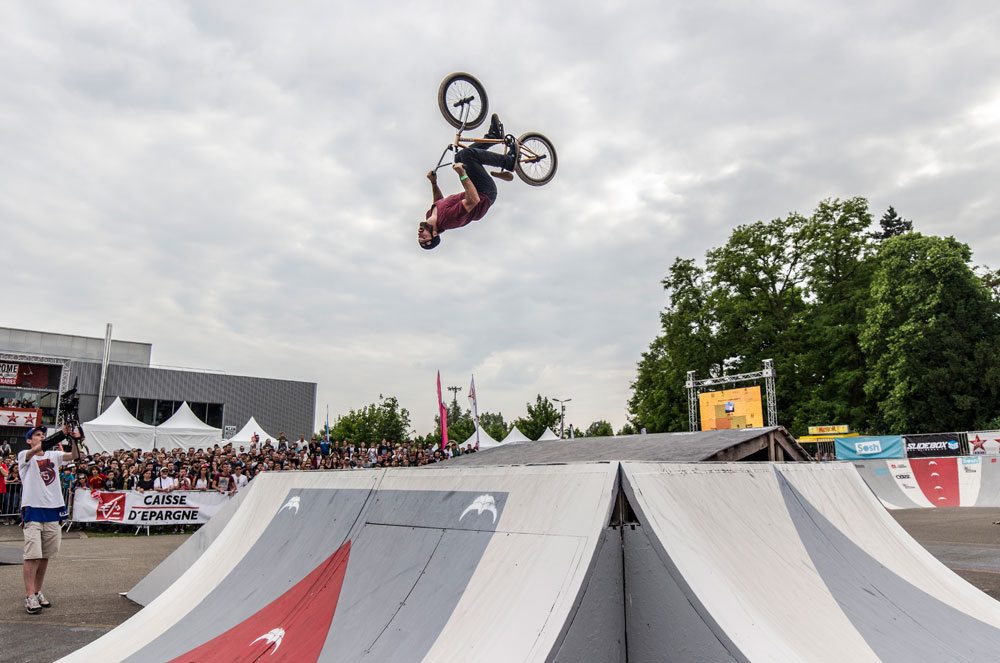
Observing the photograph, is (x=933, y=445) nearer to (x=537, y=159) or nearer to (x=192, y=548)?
(x=537, y=159)

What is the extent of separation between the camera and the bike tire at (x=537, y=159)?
895 cm

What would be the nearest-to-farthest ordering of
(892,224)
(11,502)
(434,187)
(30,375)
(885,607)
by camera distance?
1. (885,607)
2. (434,187)
3. (11,502)
4. (30,375)
5. (892,224)

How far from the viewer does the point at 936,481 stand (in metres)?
18.7

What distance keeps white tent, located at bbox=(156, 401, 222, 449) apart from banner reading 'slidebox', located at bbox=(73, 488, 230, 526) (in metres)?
9.51

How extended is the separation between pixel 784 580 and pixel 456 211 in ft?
19.7

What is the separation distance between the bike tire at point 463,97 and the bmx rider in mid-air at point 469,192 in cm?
21

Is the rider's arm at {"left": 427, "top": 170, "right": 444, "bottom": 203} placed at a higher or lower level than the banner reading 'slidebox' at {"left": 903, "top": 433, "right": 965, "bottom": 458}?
higher

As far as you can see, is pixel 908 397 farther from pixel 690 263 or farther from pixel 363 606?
pixel 363 606

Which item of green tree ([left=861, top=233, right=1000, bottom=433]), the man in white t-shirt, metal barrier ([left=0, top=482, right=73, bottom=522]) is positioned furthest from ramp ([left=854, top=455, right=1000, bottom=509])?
metal barrier ([left=0, top=482, right=73, bottom=522])

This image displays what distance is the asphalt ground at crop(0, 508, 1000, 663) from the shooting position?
493 centimetres

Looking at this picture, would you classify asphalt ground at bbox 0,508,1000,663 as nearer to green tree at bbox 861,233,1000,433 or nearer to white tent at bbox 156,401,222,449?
white tent at bbox 156,401,222,449

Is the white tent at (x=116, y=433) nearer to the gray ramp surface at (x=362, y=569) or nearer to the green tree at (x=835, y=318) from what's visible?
the gray ramp surface at (x=362, y=569)

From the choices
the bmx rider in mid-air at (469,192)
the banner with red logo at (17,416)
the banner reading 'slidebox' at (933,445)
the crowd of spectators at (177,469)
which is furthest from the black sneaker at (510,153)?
the banner with red logo at (17,416)

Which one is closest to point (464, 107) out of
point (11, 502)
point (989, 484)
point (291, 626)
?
point (291, 626)
